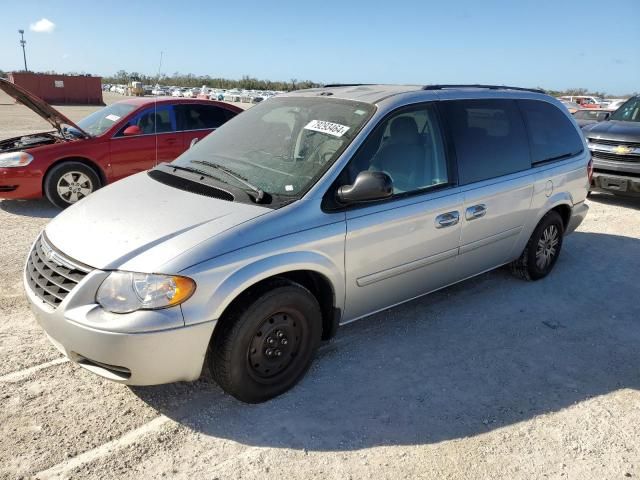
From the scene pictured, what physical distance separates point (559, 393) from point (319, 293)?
64.4 inches

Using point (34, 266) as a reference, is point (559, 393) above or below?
below

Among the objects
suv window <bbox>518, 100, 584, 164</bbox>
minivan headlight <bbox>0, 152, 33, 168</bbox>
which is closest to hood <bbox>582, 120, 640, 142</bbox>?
suv window <bbox>518, 100, 584, 164</bbox>

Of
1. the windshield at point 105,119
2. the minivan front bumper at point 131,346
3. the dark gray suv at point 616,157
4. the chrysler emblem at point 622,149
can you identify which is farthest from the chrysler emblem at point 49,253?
the chrysler emblem at point 622,149

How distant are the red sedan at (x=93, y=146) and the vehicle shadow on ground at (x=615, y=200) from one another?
6.51 m

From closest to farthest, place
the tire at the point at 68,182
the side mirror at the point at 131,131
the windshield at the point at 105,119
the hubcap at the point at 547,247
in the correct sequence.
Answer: the hubcap at the point at 547,247
the tire at the point at 68,182
the side mirror at the point at 131,131
the windshield at the point at 105,119

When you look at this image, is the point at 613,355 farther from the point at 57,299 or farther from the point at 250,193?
the point at 57,299

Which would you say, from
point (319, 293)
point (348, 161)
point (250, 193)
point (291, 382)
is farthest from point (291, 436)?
point (348, 161)

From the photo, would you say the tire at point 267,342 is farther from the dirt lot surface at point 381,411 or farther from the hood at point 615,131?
the hood at point 615,131

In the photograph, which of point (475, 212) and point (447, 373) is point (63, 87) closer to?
point (475, 212)

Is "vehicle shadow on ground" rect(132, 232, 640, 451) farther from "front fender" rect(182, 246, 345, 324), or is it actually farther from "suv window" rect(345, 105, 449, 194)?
"suv window" rect(345, 105, 449, 194)

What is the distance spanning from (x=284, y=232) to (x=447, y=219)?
1386mm

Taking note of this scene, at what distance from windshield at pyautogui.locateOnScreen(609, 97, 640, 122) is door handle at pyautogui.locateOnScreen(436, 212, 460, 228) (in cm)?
702

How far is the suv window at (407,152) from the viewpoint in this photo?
3.28 m

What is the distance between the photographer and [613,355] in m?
3.71
